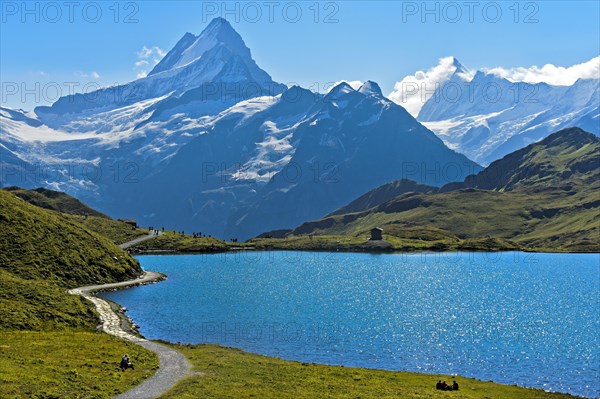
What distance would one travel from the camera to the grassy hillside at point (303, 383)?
54.0 m

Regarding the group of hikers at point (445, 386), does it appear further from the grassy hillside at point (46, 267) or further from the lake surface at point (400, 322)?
the grassy hillside at point (46, 267)

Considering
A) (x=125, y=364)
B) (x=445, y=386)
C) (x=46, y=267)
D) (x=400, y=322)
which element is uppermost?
(x=46, y=267)

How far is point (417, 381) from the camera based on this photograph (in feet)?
216

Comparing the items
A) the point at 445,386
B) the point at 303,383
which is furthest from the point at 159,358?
the point at 445,386

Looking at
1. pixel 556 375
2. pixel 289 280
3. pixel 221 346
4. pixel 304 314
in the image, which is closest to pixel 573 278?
pixel 289 280

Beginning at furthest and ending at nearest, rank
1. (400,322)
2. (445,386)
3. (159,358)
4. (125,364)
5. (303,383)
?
(400,322) < (159,358) < (445,386) < (125,364) < (303,383)

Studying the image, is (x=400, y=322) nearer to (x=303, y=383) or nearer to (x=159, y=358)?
(x=303, y=383)

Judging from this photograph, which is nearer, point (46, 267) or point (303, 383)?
point (303, 383)

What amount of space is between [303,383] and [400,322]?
1994 inches

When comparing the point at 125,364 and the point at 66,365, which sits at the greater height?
the point at 66,365

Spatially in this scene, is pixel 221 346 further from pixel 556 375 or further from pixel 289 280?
pixel 289 280

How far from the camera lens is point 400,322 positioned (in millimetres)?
107188

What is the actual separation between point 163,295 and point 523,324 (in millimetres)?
73270

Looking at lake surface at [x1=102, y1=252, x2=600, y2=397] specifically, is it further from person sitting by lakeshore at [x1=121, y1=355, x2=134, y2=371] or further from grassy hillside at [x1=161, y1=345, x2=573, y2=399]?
person sitting by lakeshore at [x1=121, y1=355, x2=134, y2=371]
